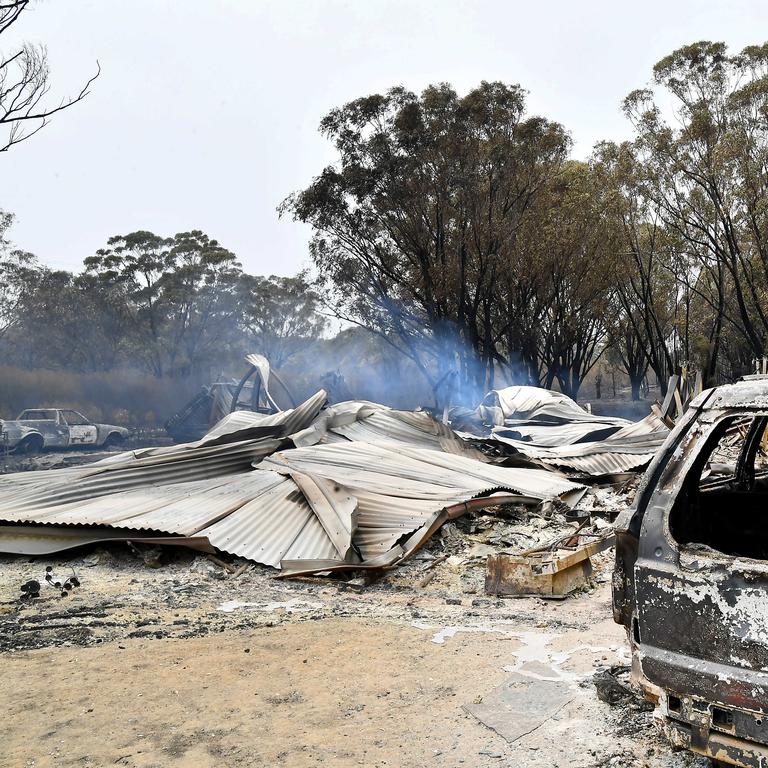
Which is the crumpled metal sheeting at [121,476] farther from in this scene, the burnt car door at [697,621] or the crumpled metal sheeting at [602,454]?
the burnt car door at [697,621]

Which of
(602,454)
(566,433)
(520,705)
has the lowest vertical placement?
(520,705)

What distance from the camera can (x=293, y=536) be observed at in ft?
22.5

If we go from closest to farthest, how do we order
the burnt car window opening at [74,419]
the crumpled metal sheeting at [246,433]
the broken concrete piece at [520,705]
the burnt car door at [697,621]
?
the burnt car door at [697,621] → the broken concrete piece at [520,705] → the crumpled metal sheeting at [246,433] → the burnt car window opening at [74,419]

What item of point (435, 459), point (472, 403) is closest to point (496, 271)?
point (472, 403)

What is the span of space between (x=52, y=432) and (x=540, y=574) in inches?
723

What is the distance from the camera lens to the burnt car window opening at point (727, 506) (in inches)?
116

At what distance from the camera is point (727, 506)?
3.68m

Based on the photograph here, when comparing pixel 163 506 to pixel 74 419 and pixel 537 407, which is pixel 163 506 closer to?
pixel 537 407

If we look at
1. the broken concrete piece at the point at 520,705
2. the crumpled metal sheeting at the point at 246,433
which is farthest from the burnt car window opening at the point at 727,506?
the crumpled metal sheeting at the point at 246,433

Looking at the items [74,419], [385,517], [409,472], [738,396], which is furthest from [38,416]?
[738,396]

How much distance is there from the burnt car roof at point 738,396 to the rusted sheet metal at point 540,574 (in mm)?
3047

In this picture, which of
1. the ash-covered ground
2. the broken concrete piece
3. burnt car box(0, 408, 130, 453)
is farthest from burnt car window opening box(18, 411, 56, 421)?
the broken concrete piece

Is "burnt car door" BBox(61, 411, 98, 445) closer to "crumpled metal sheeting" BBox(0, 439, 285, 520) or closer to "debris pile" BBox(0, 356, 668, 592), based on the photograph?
"debris pile" BBox(0, 356, 668, 592)

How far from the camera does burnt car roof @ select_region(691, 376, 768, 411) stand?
2.71m
